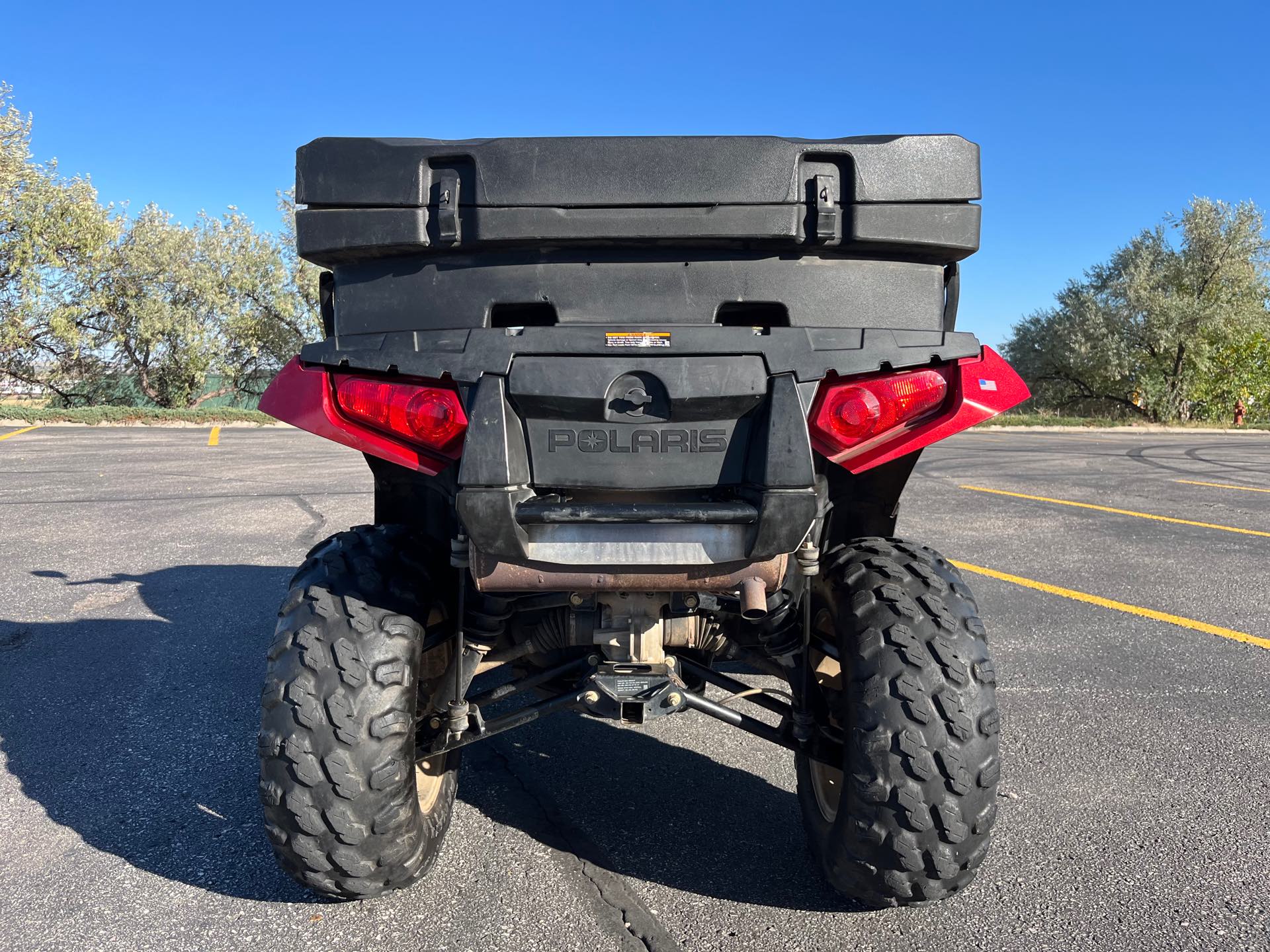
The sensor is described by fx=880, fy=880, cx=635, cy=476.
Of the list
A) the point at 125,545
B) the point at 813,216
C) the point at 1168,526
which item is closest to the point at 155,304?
the point at 125,545

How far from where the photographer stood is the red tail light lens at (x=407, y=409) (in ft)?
6.56

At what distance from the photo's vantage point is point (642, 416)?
1.95m

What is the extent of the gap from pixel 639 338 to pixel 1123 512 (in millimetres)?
8420

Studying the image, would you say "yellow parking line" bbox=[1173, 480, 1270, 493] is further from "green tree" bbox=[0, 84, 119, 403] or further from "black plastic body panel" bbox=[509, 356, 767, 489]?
"green tree" bbox=[0, 84, 119, 403]

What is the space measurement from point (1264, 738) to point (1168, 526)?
516 centimetres

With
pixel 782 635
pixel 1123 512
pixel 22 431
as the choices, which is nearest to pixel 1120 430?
pixel 1123 512

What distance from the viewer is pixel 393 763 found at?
82.0 inches

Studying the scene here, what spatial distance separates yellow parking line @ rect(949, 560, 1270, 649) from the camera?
4622 mm

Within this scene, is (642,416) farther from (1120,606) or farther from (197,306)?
(197,306)

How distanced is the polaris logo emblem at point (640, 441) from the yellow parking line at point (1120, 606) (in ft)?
13.2

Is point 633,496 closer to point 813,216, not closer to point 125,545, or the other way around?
point 813,216

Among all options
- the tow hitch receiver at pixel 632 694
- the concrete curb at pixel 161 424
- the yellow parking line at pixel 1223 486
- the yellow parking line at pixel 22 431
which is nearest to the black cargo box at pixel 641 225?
the tow hitch receiver at pixel 632 694

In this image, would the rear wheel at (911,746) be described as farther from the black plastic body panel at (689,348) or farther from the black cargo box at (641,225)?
the black cargo box at (641,225)

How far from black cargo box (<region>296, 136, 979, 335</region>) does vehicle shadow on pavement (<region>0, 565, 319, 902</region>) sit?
1.63 m
